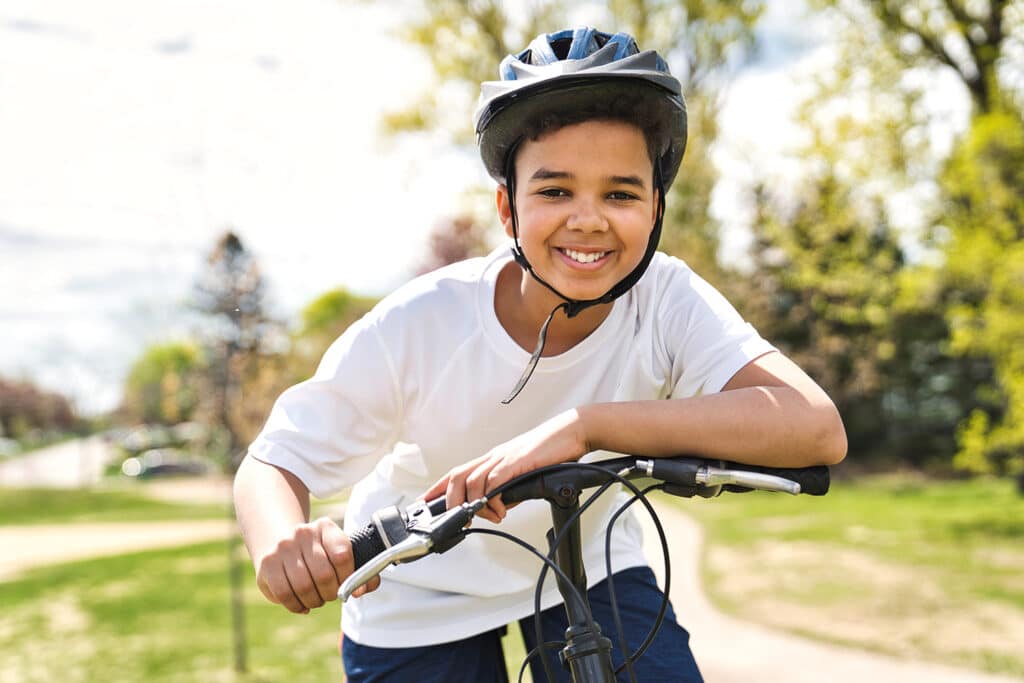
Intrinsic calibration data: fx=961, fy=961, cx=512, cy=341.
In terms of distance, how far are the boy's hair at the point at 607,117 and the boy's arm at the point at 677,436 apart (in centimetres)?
58

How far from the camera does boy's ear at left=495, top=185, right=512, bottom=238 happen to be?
211 centimetres

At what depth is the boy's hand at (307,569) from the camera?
145cm

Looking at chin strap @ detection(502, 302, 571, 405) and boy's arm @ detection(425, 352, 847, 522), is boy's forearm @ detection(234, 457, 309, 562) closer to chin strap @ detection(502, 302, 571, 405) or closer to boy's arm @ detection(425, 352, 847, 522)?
boy's arm @ detection(425, 352, 847, 522)

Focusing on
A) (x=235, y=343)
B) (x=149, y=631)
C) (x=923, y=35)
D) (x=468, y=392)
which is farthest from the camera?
(x=923, y=35)

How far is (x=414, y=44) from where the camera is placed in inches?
618

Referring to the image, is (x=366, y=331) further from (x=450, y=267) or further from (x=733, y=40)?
(x=733, y=40)

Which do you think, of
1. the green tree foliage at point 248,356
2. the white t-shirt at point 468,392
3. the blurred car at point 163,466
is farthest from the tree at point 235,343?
the blurred car at point 163,466

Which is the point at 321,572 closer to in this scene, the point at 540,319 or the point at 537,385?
the point at 537,385

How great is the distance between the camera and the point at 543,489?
1.59 meters

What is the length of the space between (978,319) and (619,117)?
404 inches

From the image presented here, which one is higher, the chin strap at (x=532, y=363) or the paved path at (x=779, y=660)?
the chin strap at (x=532, y=363)

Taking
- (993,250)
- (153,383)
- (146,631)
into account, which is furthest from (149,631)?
(153,383)

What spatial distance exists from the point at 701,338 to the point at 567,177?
18.4 inches

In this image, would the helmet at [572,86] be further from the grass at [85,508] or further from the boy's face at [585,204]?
the grass at [85,508]
